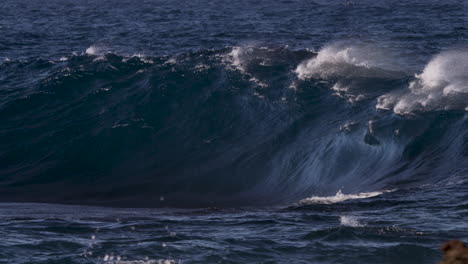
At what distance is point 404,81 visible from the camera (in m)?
26.2

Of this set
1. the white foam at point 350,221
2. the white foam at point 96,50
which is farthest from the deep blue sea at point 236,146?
the white foam at point 96,50

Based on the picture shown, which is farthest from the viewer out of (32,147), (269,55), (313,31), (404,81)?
(313,31)

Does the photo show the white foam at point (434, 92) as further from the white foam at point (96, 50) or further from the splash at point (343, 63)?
the white foam at point (96, 50)

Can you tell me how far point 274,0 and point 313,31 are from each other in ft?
56.4

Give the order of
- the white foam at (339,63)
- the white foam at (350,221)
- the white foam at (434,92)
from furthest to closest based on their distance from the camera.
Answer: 1. the white foam at (339,63)
2. the white foam at (434,92)
3. the white foam at (350,221)

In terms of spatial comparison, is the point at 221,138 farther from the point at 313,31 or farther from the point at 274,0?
the point at 274,0

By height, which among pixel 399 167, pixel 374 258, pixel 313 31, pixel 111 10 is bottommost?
pixel 374 258

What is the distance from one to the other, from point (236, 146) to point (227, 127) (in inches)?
65.6

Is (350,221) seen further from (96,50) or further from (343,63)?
(96,50)

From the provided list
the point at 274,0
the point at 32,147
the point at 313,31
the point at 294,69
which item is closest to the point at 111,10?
the point at 274,0

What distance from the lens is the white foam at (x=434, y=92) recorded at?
23.2 metres

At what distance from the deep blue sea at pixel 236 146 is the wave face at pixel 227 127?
0.24ft

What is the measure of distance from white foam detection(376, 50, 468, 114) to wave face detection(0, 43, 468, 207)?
0.23 feet

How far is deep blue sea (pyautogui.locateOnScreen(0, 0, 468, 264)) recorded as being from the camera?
42.4ft
